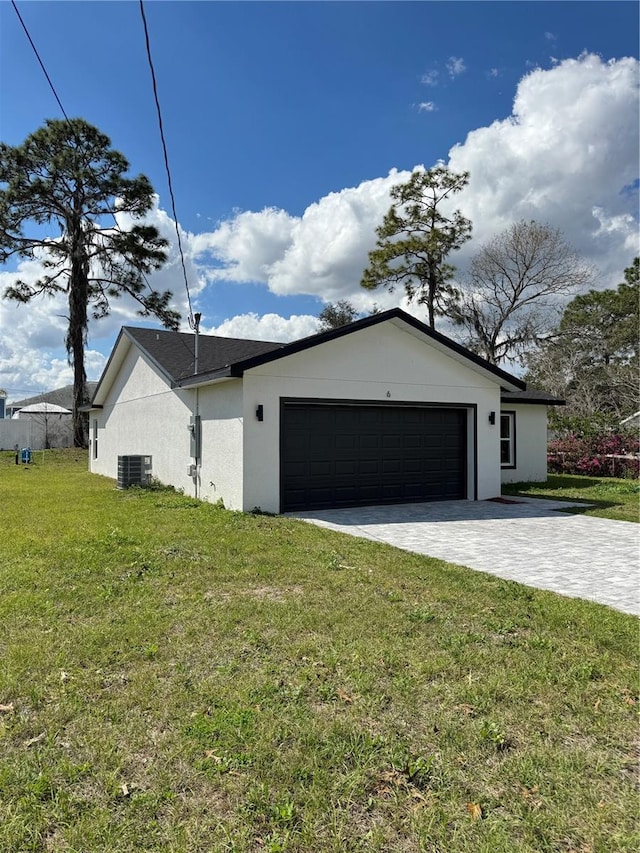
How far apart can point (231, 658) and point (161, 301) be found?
24.5 meters

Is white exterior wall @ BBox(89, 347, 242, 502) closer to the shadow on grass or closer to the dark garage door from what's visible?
the dark garage door

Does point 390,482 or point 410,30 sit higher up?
point 410,30

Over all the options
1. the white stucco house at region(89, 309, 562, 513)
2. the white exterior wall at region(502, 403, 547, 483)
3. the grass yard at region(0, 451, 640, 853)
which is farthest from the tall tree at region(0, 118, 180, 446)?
the grass yard at region(0, 451, 640, 853)

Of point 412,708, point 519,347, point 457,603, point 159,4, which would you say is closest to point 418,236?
point 519,347

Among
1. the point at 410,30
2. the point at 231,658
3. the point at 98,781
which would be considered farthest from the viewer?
the point at 410,30

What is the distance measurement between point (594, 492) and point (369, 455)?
6.24 m

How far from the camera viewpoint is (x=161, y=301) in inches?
1014

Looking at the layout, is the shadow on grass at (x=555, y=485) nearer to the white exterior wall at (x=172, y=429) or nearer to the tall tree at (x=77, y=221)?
the white exterior wall at (x=172, y=429)

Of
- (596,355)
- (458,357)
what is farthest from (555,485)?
(596,355)

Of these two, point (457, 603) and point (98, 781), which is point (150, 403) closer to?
point (457, 603)

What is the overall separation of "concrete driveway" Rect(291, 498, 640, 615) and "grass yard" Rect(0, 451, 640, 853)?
0.72 metres

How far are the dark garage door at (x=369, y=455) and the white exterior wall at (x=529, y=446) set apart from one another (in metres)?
4.17

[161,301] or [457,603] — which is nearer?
[457,603]

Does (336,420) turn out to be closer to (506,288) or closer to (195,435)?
(195,435)
